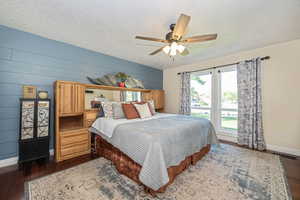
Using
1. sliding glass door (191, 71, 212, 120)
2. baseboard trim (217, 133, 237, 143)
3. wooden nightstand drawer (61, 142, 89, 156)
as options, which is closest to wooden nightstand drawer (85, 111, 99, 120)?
wooden nightstand drawer (61, 142, 89, 156)

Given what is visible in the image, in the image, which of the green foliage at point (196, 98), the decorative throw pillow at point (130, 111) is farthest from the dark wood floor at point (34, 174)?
the green foliage at point (196, 98)

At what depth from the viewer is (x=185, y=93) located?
4.43m

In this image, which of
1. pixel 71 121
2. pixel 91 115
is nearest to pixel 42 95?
pixel 71 121

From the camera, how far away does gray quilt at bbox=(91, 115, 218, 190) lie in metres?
1.46

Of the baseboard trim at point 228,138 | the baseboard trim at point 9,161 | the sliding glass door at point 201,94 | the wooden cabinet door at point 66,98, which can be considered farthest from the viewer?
the sliding glass door at point 201,94

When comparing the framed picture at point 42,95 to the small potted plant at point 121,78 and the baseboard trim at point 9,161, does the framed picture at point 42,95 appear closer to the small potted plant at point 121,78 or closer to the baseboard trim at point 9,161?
the baseboard trim at point 9,161

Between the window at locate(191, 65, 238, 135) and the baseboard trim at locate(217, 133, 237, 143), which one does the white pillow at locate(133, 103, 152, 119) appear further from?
the baseboard trim at locate(217, 133, 237, 143)

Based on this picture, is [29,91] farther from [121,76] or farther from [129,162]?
[129,162]

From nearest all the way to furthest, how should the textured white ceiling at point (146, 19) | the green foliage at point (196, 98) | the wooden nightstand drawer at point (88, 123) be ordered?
the textured white ceiling at point (146, 19)
the wooden nightstand drawer at point (88, 123)
the green foliage at point (196, 98)

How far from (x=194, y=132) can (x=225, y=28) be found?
1980 millimetres

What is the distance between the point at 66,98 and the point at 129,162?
185 centimetres

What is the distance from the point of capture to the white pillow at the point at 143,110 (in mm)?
3037

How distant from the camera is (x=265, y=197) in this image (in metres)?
1.51

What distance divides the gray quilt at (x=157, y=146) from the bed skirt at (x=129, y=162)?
14cm
